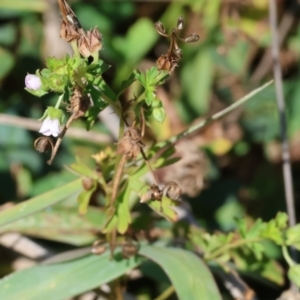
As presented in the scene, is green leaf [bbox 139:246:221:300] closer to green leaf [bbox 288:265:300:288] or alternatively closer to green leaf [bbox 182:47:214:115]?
green leaf [bbox 288:265:300:288]

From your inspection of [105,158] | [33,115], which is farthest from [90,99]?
[33,115]

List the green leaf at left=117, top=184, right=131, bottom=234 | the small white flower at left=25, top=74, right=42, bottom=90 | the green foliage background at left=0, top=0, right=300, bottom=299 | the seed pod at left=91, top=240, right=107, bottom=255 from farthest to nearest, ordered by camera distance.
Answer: the green foliage background at left=0, top=0, right=300, bottom=299, the seed pod at left=91, top=240, right=107, bottom=255, the green leaf at left=117, top=184, right=131, bottom=234, the small white flower at left=25, top=74, right=42, bottom=90

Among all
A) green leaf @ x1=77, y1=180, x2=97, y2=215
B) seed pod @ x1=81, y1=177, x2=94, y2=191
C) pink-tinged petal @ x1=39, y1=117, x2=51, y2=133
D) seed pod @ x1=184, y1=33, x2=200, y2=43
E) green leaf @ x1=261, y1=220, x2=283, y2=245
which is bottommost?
green leaf @ x1=261, y1=220, x2=283, y2=245

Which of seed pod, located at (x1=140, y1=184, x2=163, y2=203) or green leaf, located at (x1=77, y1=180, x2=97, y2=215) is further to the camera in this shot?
green leaf, located at (x1=77, y1=180, x2=97, y2=215)

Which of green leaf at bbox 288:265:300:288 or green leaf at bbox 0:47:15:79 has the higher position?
→ green leaf at bbox 0:47:15:79

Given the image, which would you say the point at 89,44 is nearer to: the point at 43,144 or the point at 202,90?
the point at 43,144

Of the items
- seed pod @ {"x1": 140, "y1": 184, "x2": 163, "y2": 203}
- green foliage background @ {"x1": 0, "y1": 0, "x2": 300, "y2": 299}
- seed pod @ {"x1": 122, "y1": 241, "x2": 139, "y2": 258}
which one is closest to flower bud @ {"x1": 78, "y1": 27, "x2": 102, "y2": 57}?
seed pod @ {"x1": 140, "y1": 184, "x2": 163, "y2": 203}

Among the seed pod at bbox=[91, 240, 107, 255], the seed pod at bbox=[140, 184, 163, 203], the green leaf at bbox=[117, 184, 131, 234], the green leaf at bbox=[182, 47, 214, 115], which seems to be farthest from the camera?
the green leaf at bbox=[182, 47, 214, 115]
